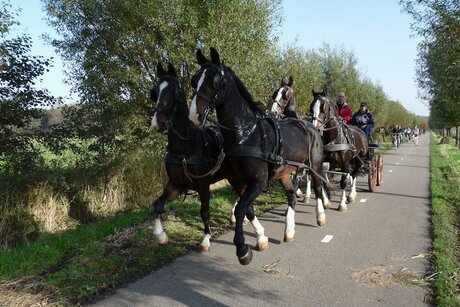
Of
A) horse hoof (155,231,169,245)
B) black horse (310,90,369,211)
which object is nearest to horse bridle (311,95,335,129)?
black horse (310,90,369,211)

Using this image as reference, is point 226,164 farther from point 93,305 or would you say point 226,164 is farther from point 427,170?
point 427,170

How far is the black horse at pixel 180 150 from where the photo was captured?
205 inches

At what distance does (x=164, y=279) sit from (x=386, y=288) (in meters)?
2.58

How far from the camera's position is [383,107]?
42.1m

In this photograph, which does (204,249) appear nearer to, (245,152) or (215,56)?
(245,152)

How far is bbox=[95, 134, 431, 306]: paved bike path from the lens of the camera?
4.14 m

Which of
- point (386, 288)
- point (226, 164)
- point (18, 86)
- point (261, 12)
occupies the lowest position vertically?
point (386, 288)

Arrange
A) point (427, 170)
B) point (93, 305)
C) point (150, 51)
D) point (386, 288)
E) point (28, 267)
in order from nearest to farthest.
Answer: point (93, 305) < point (386, 288) < point (28, 267) < point (150, 51) < point (427, 170)

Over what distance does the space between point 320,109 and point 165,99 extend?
4263 millimetres

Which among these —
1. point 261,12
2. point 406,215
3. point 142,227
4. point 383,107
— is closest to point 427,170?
point 406,215

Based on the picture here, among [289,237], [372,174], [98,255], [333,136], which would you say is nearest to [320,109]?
[333,136]

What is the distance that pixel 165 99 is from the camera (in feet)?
16.7

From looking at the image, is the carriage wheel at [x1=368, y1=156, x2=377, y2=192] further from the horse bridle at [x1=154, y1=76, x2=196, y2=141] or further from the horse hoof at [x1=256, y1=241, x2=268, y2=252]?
the horse bridle at [x1=154, y1=76, x2=196, y2=141]

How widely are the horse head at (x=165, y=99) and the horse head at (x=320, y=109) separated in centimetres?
379
